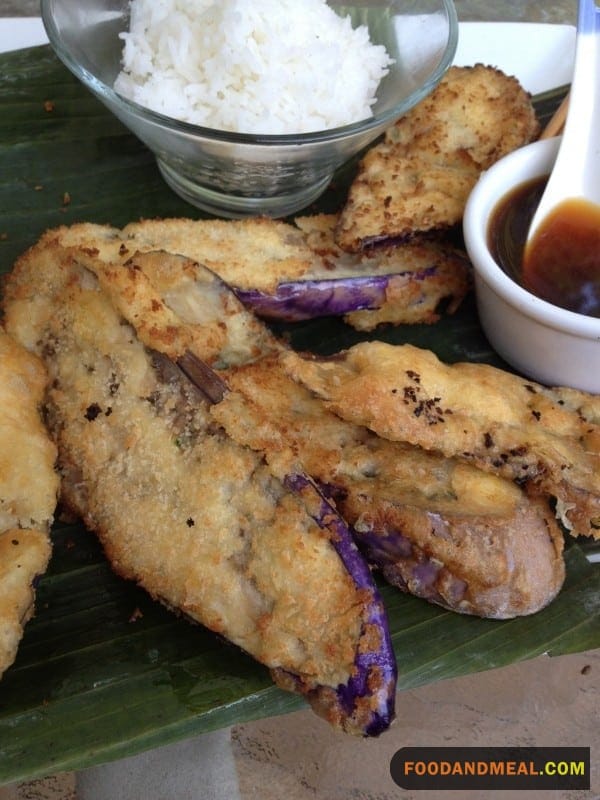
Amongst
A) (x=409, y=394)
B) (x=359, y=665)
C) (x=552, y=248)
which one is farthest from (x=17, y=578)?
(x=552, y=248)

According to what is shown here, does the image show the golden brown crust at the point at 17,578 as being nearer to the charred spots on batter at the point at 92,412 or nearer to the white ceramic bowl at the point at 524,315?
the charred spots on batter at the point at 92,412

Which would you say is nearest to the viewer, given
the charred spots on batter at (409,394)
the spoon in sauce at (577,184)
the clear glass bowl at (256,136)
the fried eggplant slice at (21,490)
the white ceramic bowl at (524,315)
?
the fried eggplant slice at (21,490)

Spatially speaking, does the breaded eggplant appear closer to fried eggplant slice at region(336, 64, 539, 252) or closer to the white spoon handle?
fried eggplant slice at region(336, 64, 539, 252)

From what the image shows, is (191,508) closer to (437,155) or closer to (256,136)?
(256,136)

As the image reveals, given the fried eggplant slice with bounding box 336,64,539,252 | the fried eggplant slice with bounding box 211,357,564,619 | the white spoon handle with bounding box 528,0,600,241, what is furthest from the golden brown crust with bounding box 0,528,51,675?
the white spoon handle with bounding box 528,0,600,241

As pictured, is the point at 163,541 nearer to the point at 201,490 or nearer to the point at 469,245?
the point at 201,490

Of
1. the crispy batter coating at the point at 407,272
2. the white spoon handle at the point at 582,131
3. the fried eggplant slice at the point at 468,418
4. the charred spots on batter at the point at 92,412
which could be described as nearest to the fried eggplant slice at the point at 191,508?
the charred spots on batter at the point at 92,412

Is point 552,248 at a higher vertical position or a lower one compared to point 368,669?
higher
